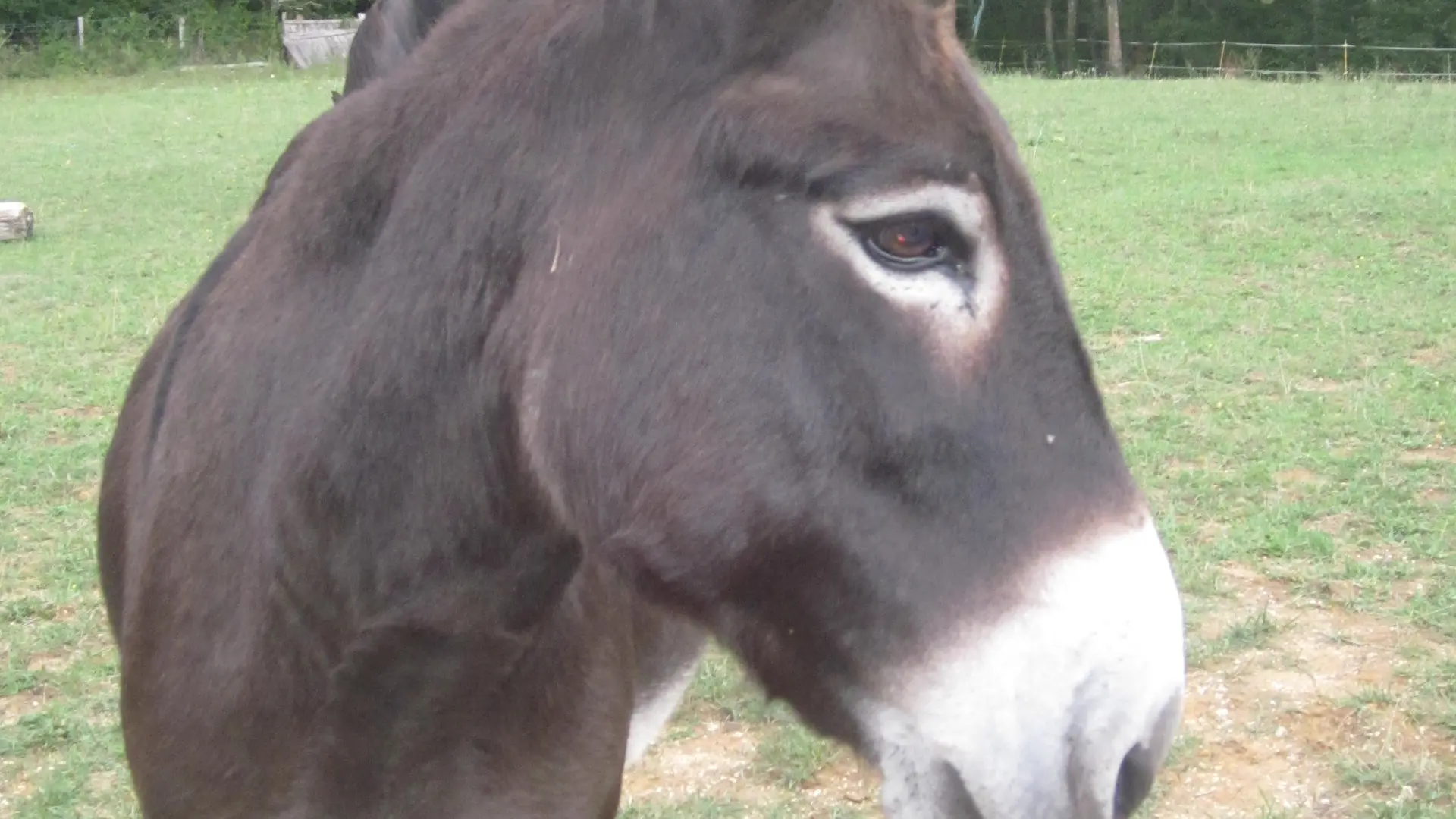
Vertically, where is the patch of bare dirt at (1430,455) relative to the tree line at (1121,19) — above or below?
below

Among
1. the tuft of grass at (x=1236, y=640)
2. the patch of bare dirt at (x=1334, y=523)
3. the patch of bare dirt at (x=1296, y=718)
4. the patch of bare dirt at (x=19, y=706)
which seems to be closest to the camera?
the patch of bare dirt at (x=1296, y=718)

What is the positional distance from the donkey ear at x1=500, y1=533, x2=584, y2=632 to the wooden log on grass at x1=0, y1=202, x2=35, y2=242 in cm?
993

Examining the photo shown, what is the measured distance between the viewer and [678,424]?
148 centimetres

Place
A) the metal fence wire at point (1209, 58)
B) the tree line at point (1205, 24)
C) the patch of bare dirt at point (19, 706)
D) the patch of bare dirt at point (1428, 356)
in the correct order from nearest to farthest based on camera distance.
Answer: the patch of bare dirt at point (19, 706) < the patch of bare dirt at point (1428, 356) < the metal fence wire at point (1209, 58) < the tree line at point (1205, 24)

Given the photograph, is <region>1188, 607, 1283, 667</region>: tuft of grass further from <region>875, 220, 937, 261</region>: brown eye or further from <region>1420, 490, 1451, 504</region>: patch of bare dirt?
<region>875, 220, 937, 261</region>: brown eye

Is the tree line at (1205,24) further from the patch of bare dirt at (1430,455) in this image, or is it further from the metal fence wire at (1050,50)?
the patch of bare dirt at (1430,455)

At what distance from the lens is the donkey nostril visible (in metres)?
1.39

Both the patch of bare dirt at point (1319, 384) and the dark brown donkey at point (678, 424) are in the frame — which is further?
the patch of bare dirt at point (1319, 384)

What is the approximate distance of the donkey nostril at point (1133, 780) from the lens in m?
1.39

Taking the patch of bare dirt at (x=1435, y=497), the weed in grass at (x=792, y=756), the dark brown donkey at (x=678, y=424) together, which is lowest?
the weed in grass at (x=792, y=756)

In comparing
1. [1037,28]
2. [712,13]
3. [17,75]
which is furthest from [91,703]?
[1037,28]

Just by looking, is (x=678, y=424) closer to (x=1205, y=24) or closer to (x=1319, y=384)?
(x=1319, y=384)

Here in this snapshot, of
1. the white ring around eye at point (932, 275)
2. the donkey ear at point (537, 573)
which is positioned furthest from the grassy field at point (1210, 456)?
the white ring around eye at point (932, 275)

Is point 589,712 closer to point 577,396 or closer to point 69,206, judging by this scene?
point 577,396
